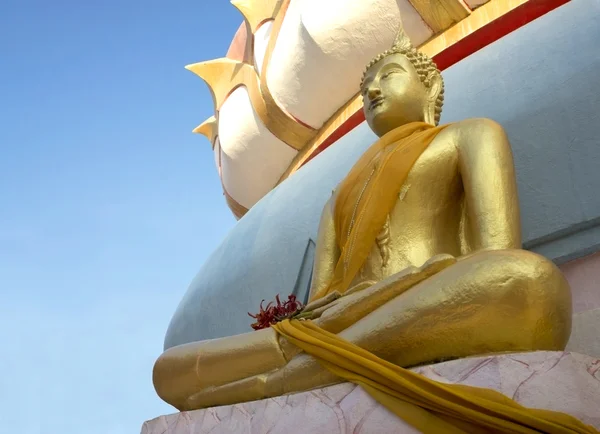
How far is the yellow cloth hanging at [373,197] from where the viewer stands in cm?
258

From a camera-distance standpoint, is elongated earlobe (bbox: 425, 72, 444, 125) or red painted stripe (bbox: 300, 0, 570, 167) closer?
elongated earlobe (bbox: 425, 72, 444, 125)

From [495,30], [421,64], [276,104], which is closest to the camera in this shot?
[421,64]

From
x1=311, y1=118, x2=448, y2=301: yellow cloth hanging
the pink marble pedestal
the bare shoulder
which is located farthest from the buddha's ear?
the pink marble pedestal

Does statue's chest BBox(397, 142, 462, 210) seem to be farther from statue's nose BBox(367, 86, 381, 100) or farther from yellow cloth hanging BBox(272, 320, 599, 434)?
yellow cloth hanging BBox(272, 320, 599, 434)

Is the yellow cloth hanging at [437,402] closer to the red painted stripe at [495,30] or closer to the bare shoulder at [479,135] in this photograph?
the bare shoulder at [479,135]

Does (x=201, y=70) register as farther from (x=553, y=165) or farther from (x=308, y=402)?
(x=308, y=402)

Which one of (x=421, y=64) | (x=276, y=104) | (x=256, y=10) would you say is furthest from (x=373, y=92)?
(x=256, y=10)

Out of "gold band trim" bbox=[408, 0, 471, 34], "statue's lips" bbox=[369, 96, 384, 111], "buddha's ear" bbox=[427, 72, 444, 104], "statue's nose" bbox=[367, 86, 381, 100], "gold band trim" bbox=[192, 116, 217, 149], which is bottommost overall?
"statue's lips" bbox=[369, 96, 384, 111]

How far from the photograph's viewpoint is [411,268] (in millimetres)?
2029

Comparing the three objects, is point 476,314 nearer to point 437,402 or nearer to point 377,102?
point 437,402

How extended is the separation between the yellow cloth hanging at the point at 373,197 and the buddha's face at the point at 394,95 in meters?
0.21

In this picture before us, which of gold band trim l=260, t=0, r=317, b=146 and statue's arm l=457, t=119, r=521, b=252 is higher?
gold band trim l=260, t=0, r=317, b=146

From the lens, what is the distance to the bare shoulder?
2477mm

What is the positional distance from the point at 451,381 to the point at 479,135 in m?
1.11
